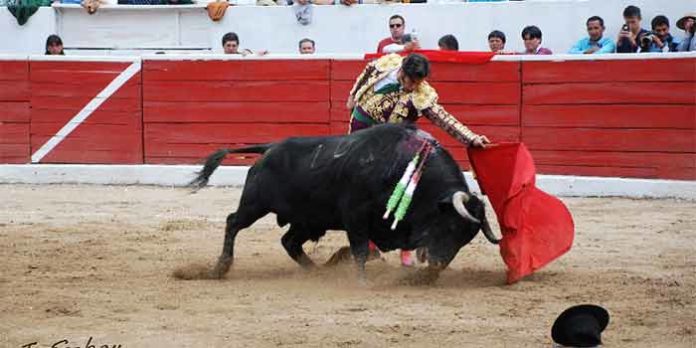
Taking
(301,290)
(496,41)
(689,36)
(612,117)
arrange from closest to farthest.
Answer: (301,290), (689,36), (612,117), (496,41)

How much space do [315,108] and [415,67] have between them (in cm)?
398

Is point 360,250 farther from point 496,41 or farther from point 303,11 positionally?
point 303,11

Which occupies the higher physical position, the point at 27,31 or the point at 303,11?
the point at 303,11

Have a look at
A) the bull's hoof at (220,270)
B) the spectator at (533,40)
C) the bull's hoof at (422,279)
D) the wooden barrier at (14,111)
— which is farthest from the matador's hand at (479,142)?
the wooden barrier at (14,111)

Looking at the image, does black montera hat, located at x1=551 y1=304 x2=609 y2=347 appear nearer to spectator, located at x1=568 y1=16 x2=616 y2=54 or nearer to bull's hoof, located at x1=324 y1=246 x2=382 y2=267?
bull's hoof, located at x1=324 y1=246 x2=382 y2=267

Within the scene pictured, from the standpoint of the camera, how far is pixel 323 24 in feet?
35.3

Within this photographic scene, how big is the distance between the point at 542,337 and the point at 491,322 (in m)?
0.32

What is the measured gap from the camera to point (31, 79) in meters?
9.95

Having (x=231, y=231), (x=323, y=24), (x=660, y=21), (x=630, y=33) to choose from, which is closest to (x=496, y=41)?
(x=630, y=33)

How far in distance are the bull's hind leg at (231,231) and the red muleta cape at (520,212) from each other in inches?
38.3

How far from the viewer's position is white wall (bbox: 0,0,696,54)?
9.93 meters

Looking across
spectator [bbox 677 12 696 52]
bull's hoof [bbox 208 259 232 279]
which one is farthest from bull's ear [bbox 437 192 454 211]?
spectator [bbox 677 12 696 52]

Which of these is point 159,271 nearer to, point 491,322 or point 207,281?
point 207,281

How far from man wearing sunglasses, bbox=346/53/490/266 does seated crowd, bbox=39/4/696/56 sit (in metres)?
2.93
